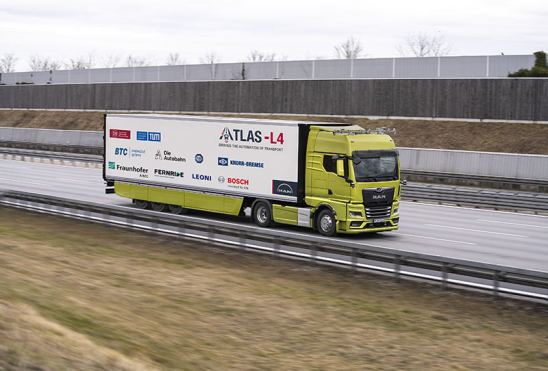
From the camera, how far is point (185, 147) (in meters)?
29.0

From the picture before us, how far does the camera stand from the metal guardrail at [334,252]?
16.8 metres

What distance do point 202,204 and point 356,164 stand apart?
19.8 ft

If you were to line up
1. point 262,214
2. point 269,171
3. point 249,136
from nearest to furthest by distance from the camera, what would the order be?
point 269,171, point 262,214, point 249,136

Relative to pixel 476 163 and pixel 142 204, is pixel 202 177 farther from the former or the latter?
pixel 476 163

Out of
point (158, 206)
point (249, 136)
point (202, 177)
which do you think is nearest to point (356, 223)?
point (249, 136)

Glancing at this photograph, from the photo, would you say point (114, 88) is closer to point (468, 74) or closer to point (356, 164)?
point (468, 74)

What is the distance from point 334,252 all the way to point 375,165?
633cm

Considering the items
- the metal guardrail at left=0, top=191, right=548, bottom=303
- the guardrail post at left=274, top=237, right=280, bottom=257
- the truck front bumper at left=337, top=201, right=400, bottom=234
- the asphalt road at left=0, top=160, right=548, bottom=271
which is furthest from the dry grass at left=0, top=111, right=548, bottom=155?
the guardrail post at left=274, top=237, right=280, bottom=257

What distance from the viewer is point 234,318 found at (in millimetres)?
15102

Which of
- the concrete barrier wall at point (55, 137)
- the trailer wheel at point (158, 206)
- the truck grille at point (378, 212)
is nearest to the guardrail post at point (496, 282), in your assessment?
the truck grille at point (378, 212)

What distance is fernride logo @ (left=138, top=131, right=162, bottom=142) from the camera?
30.1m

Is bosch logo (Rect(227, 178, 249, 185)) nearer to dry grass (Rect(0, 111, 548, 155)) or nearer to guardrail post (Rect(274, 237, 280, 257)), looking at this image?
guardrail post (Rect(274, 237, 280, 257))

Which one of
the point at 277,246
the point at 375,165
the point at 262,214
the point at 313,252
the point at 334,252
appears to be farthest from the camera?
the point at 262,214

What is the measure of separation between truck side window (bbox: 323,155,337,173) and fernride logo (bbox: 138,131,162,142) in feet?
24.5
